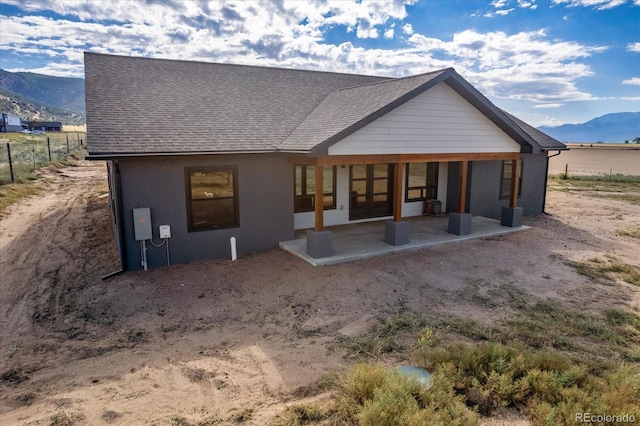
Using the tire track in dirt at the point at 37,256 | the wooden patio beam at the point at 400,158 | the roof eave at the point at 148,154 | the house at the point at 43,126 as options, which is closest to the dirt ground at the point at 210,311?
the tire track in dirt at the point at 37,256

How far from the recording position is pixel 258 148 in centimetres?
979

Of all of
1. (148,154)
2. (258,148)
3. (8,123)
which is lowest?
(148,154)

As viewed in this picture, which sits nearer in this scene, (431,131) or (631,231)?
(431,131)

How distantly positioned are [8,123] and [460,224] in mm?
95615

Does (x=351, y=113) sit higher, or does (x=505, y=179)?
(x=351, y=113)

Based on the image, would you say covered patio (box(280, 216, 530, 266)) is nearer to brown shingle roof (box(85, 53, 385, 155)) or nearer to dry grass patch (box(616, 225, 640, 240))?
brown shingle roof (box(85, 53, 385, 155))

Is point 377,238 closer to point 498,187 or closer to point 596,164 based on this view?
point 498,187

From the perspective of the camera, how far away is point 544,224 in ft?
47.2

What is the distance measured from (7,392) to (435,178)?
1329 cm

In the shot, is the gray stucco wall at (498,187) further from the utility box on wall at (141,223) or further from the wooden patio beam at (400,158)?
the utility box on wall at (141,223)

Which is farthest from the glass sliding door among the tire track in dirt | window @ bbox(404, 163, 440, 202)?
the tire track in dirt

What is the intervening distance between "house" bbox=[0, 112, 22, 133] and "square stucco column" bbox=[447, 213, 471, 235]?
88.7 meters

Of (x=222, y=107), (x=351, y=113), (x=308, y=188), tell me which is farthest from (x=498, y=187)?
(x=222, y=107)

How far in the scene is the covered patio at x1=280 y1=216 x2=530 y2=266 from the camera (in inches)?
389
